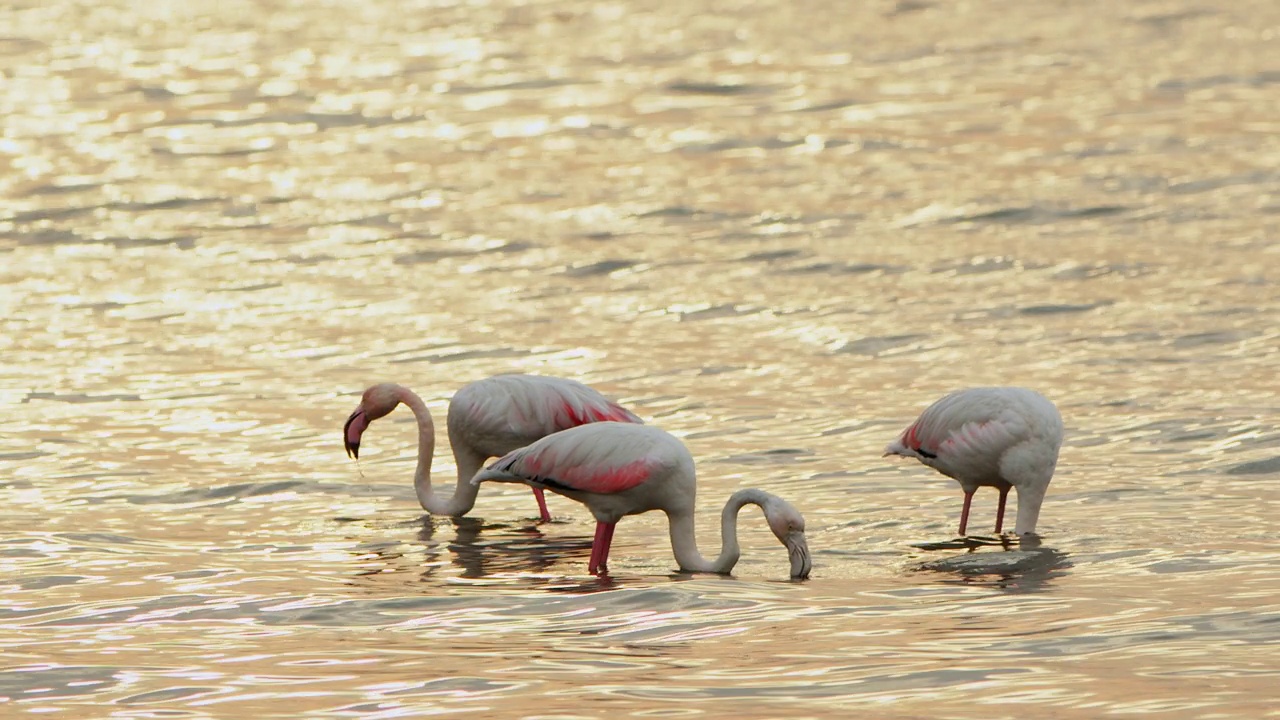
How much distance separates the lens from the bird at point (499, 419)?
9789 millimetres

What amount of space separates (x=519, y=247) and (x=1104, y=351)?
5.52 meters

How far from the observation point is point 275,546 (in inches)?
362

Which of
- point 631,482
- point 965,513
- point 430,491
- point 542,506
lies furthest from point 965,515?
point 430,491

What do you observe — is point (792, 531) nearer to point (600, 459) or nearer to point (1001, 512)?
point (600, 459)

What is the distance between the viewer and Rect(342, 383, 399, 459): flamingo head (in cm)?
1025

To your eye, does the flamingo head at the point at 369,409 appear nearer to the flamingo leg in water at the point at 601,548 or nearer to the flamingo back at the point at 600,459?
the flamingo back at the point at 600,459

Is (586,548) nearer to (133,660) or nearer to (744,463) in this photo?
(744,463)

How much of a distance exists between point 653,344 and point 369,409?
144 inches

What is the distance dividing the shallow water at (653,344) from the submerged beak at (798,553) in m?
0.14

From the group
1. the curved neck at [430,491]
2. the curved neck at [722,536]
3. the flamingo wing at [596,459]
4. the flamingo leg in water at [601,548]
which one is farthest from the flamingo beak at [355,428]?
the curved neck at [722,536]

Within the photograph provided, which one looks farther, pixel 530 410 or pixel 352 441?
pixel 352 441

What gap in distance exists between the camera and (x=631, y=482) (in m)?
8.48

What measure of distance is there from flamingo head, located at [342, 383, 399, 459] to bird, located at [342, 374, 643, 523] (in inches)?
4.4

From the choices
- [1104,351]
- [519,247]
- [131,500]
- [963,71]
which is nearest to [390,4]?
[963,71]
